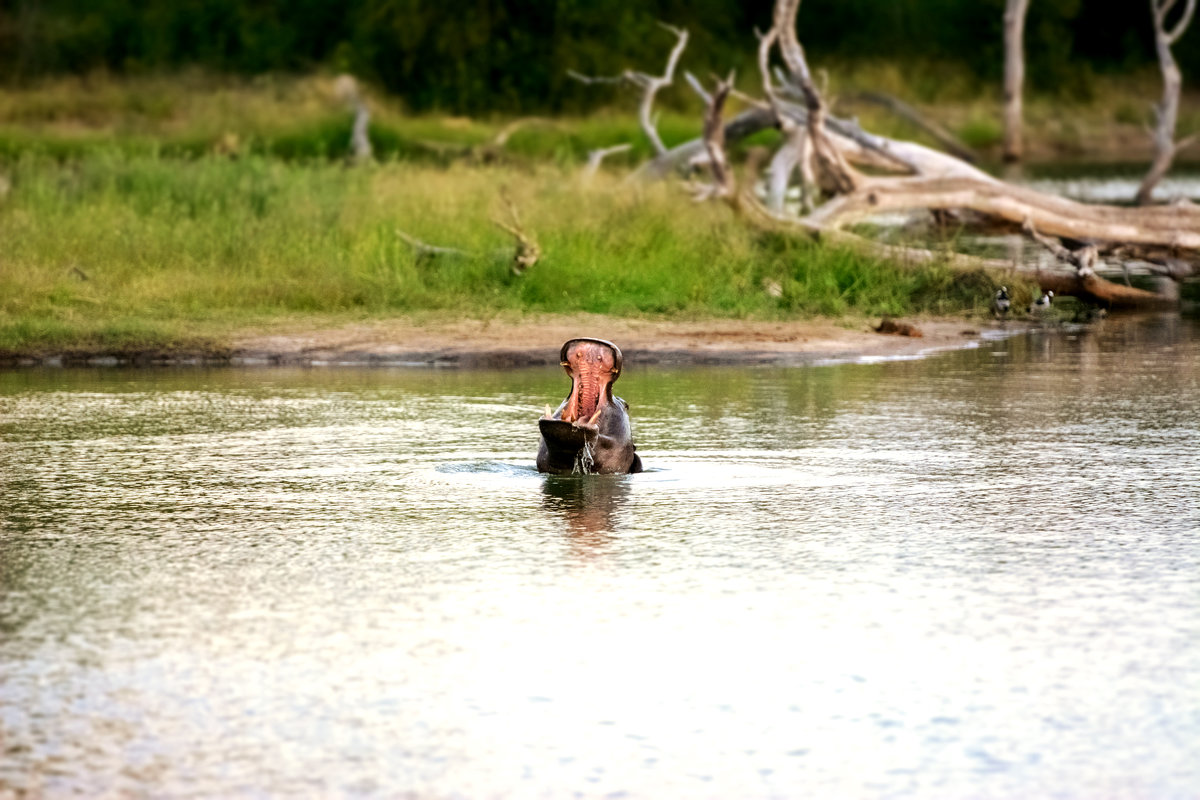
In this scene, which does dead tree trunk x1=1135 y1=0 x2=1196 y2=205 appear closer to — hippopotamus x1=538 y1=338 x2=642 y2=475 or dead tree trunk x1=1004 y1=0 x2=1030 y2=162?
hippopotamus x1=538 y1=338 x2=642 y2=475

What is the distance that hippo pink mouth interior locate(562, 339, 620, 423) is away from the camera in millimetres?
9625

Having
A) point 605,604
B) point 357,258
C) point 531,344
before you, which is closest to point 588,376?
point 605,604

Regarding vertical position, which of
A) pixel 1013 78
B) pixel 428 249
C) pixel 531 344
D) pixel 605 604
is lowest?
pixel 605 604

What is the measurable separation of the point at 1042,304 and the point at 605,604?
1139cm

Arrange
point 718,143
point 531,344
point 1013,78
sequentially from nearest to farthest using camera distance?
point 531,344, point 718,143, point 1013,78

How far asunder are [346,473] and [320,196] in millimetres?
11204

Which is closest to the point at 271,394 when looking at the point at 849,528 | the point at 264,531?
the point at 264,531

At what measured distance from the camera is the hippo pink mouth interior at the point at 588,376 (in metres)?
9.62

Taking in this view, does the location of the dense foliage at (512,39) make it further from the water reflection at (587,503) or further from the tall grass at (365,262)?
the water reflection at (587,503)

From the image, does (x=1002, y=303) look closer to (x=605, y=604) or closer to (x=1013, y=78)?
(x=605, y=604)

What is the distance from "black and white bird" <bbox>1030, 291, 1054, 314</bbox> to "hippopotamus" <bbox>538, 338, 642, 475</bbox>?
8583mm

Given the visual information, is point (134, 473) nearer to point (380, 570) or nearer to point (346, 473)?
point (346, 473)

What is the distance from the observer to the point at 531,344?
15.4 metres

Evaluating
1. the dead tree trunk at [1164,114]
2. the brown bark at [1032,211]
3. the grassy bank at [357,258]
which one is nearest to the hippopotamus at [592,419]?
the grassy bank at [357,258]
